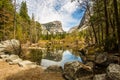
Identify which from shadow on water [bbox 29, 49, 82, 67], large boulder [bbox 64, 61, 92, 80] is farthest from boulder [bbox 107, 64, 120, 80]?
shadow on water [bbox 29, 49, 82, 67]

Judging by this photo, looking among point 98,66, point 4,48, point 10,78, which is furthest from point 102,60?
point 4,48

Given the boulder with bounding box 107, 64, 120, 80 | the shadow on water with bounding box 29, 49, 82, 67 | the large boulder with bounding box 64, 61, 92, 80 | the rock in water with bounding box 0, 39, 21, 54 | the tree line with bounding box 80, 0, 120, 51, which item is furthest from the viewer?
the rock in water with bounding box 0, 39, 21, 54

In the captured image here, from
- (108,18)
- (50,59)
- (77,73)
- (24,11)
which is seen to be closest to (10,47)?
(50,59)

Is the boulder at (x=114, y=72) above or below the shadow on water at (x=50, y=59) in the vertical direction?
above

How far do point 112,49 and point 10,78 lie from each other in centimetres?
1387

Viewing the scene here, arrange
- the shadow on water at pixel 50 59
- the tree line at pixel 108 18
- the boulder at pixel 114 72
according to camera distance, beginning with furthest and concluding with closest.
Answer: the shadow on water at pixel 50 59 → the tree line at pixel 108 18 → the boulder at pixel 114 72

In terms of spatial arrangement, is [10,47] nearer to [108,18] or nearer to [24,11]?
[108,18]

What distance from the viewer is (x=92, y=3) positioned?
33.0 metres

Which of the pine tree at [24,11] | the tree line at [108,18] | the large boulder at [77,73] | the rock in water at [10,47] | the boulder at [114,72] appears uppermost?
the pine tree at [24,11]

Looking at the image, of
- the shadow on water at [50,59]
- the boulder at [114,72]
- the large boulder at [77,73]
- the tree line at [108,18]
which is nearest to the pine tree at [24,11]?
the shadow on water at [50,59]

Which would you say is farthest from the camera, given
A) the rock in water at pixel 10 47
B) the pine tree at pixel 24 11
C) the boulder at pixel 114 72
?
the pine tree at pixel 24 11

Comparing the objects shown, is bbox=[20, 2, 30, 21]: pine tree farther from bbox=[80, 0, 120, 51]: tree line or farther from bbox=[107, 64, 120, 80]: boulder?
bbox=[107, 64, 120, 80]: boulder

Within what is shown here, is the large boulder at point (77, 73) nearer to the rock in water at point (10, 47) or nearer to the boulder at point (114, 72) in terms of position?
the boulder at point (114, 72)

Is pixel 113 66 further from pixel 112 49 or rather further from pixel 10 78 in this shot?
pixel 112 49
